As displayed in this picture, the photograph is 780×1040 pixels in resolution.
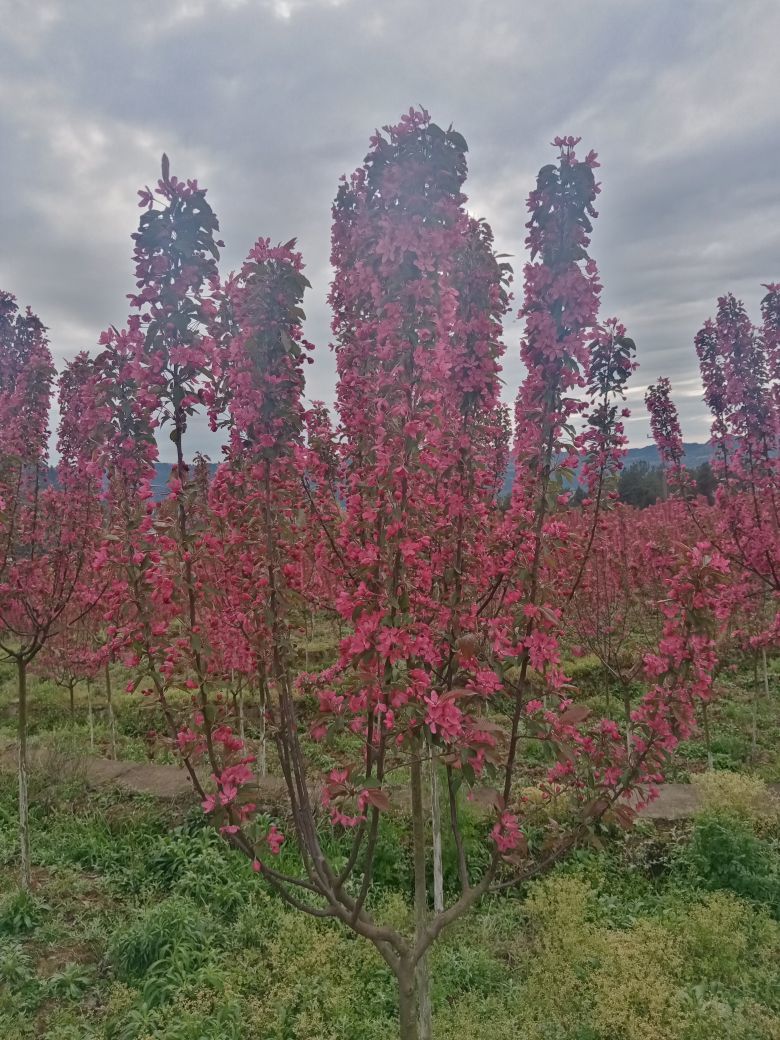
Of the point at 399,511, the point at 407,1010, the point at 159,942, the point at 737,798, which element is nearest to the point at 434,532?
the point at 399,511

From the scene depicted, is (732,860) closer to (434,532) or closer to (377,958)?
(377,958)

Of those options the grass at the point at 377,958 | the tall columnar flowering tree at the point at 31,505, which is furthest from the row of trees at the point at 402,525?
the tall columnar flowering tree at the point at 31,505

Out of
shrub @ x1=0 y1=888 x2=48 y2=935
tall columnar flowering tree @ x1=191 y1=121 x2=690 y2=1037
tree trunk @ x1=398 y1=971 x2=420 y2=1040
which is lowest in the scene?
shrub @ x1=0 y1=888 x2=48 y2=935

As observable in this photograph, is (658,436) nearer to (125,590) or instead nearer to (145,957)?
(125,590)

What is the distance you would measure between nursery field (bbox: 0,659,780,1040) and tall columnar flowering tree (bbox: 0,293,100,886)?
90cm

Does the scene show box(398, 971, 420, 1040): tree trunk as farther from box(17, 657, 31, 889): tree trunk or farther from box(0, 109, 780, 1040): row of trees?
box(17, 657, 31, 889): tree trunk

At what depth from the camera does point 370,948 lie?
15.1 feet

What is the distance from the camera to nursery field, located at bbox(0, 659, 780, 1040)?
3.84 metres

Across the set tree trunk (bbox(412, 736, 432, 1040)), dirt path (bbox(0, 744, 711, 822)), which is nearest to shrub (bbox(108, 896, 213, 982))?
dirt path (bbox(0, 744, 711, 822))

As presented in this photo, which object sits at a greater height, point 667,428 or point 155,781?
point 667,428

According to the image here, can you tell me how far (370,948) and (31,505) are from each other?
202 inches

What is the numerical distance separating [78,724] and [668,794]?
9226 millimetres

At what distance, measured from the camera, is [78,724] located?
1043 cm

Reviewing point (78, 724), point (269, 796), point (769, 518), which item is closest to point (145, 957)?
point (269, 796)
